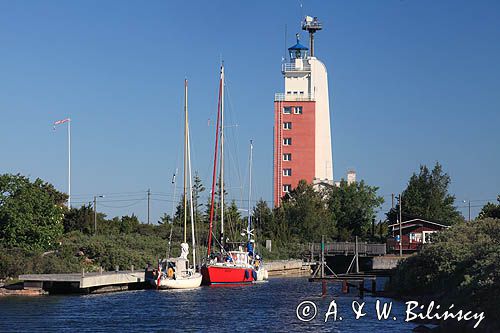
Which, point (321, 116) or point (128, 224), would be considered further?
point (321, 116)

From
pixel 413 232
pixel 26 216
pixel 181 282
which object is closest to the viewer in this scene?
pixel 181 282

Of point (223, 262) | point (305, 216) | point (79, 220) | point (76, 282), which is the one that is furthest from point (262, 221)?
point (76, 282)

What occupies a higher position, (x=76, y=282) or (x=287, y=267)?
(x=287, y=267)

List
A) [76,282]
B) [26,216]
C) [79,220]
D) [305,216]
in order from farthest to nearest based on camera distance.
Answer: [305,216]
[79,220]
[26,216]
[76,282]

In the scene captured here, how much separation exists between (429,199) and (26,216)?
6868cm

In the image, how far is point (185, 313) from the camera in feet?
170

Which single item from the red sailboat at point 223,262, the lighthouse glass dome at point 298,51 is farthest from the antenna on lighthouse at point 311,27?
the red sailboat at point 223,262

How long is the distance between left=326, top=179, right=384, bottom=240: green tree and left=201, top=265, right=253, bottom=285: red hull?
169ft

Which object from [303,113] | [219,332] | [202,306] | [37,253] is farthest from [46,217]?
[303,113]

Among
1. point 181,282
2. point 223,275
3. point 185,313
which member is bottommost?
point 185,313

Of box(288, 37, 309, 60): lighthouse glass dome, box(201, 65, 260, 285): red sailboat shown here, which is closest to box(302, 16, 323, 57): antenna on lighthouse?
box(288, 37, 309, 60): lighthouse glass dome

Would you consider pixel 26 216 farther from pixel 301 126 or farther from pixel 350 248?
pixel 301 126

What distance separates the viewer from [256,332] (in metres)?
43.0

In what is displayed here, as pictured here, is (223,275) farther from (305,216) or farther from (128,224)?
(305,216)
